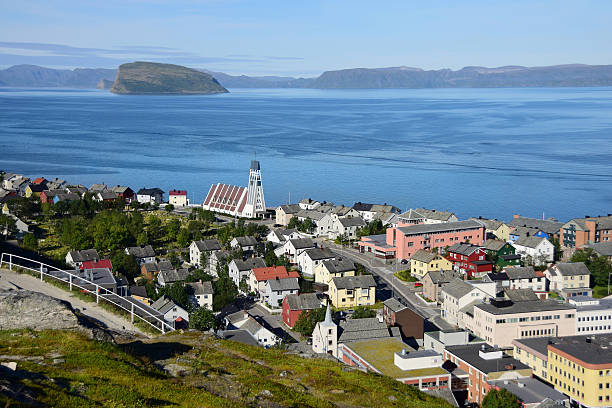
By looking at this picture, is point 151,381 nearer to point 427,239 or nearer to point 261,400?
point 261,400

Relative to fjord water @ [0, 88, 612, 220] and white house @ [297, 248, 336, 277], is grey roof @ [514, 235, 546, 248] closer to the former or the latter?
white house @ [297, 248, 336, 277]

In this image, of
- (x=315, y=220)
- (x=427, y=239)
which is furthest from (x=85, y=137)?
(x=427, y=239)

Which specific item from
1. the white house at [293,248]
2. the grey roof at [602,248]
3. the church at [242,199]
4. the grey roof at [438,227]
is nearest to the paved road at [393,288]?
the grey roof at [438,227]

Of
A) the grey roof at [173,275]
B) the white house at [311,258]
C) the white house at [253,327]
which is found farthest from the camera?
the white house at [311,258]

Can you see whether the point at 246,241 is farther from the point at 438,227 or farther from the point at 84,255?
the point at 438,227

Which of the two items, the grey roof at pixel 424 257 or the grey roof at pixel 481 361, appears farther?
the grey roof at pixel 424 257

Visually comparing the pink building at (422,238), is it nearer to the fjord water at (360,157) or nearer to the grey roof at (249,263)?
the grey roof at (249,263)

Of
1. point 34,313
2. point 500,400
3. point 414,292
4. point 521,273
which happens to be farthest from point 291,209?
point 34,313
